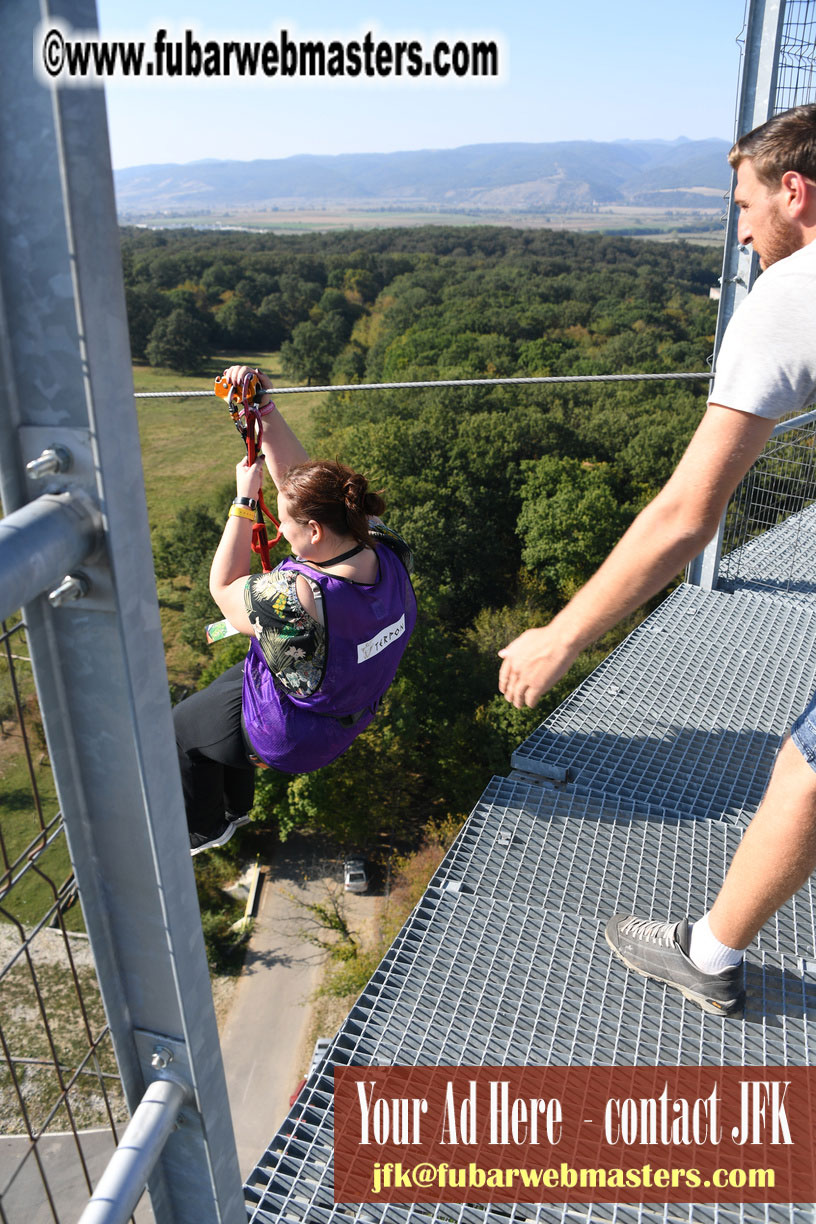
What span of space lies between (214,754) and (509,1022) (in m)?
1.32

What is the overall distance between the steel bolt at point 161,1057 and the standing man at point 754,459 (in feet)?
3.14

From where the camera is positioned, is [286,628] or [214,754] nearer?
[286,628]

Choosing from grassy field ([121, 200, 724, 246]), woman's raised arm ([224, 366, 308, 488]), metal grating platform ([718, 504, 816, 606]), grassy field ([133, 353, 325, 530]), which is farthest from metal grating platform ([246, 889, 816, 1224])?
grassy field ([121, 200, 724, 246])

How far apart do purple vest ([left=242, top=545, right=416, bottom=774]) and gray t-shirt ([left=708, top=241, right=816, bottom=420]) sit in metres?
1.08

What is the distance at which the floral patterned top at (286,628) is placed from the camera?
243 centimetres

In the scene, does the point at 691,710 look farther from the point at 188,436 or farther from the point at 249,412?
the point at 188,436

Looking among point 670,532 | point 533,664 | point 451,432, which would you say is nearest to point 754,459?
point 670,532

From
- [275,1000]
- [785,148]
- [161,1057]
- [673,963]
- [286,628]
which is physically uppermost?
[785,148]

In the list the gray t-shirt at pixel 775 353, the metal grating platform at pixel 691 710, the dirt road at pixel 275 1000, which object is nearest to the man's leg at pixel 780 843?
the gray t-shirt at pixel 775 353

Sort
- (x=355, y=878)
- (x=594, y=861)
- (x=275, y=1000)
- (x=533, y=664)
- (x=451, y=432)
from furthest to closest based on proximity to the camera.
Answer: (x=451, y=432) → (x=355, y=878) → (x=275, y=1000) → (x=594, y=861) → (x=533, y=664)

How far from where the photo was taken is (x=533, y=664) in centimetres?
197

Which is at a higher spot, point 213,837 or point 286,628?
point 286,628

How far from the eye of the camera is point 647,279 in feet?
223

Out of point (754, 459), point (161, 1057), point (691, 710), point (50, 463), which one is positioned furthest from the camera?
point (691, 710)
